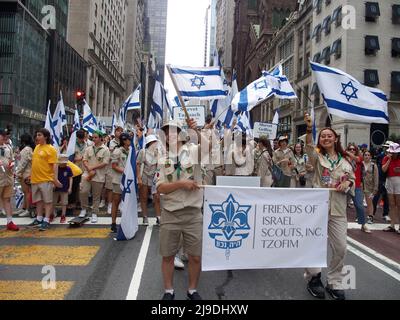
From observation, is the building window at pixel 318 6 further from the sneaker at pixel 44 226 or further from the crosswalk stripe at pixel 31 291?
the crosswalk stripe at pixel 31 291

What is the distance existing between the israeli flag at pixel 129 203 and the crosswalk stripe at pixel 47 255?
66 cm

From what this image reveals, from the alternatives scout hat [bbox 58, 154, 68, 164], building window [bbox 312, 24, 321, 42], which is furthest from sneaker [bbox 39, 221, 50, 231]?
building window [bbox 312, 24, 321, 42]

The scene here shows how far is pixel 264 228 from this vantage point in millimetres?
4672

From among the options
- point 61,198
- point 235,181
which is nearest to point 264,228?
point 235,181

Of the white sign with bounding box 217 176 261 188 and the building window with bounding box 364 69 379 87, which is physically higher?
the building window with bounding box 364 69 379 87

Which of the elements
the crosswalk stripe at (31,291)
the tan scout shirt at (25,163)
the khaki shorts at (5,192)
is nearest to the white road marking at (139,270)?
the crosswalk stripe at (31,291)

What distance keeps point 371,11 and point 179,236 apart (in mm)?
36556

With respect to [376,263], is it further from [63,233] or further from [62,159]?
[62,159]

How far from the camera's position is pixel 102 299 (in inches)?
170

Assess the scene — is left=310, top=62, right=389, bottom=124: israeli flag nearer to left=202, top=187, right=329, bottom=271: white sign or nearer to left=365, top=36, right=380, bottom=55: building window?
left=202, top=187, right=329, bottom=271: white sign

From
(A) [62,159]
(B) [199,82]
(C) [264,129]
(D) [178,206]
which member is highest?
(B) [199,82]

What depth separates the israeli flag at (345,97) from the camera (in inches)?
221

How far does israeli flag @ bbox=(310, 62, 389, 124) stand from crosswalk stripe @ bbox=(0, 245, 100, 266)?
14.1ft

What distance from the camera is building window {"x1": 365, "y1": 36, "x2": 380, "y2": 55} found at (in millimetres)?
34250
